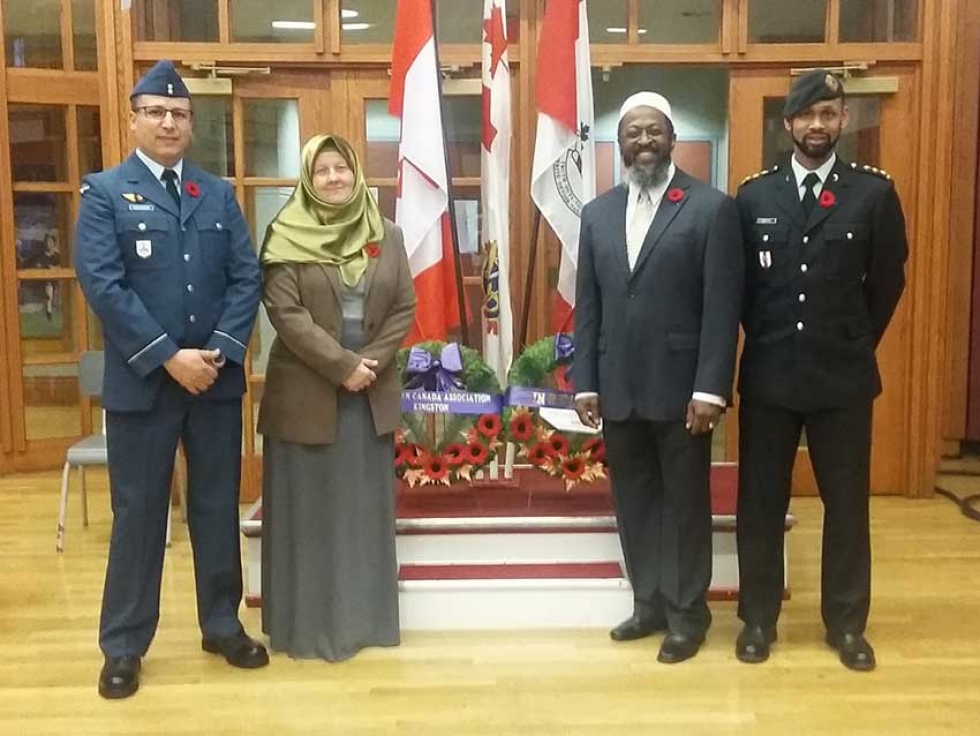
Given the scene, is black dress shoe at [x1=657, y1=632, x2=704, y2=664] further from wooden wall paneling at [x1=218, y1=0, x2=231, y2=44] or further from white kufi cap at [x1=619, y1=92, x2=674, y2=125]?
wooden wall paneling at [x1=218, y1=0, x2=231, y2=44]

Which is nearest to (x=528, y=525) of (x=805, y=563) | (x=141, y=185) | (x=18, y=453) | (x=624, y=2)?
(x=805, y=563)

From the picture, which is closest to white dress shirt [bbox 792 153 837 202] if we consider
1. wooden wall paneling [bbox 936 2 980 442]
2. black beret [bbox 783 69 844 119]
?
black beret [bbox 783 69 844 119]

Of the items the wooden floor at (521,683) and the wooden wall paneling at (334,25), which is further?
the wooden wall paneling at (334,25)

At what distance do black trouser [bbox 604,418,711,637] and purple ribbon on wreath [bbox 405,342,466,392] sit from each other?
772mm

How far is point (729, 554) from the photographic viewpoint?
3.18 metres

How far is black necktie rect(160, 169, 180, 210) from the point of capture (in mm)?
2615

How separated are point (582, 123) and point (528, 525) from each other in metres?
1.50

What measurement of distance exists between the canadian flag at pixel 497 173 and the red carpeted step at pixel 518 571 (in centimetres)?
83

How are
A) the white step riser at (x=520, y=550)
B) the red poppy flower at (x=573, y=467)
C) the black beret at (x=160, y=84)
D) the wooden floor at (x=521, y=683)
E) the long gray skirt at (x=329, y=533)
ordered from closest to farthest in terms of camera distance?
the wooden floor at (x=521, y=683) < the black beret at (x=160, y=84) < the long gray skirt at (x=329, y=533) < the white step riser at (x=520, y=550) < the red poppy flower at (x=573, y=467)

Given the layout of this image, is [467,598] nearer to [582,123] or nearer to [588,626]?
[588,626]

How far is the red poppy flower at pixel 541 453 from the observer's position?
3357 mm

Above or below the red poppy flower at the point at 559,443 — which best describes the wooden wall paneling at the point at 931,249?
above

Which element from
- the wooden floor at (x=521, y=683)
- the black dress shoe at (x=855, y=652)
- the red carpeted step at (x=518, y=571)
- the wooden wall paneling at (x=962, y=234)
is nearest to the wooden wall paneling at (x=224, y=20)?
the wooden floor at (x=521, y=683)

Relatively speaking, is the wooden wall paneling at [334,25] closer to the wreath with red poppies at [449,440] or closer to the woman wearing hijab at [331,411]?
the wreath with red poppies at [449,440]
